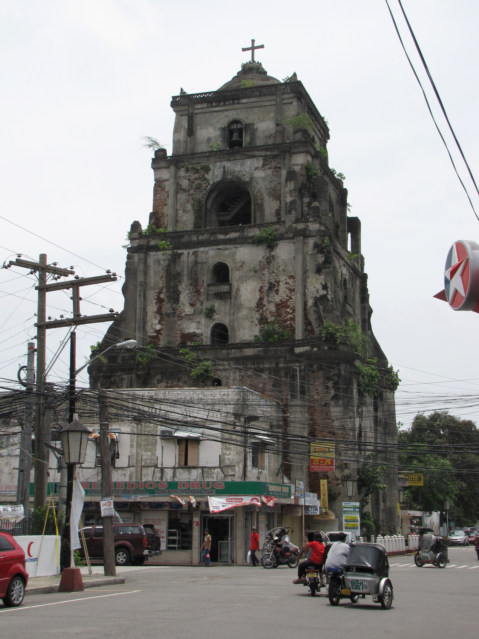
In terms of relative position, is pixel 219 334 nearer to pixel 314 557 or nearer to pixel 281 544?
pixel 281 544

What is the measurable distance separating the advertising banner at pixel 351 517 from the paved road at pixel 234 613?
55.5 ft

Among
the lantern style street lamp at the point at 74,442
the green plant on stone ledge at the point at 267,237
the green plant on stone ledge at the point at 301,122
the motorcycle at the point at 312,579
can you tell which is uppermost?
the green plant on stone ledge at the point at 301,122

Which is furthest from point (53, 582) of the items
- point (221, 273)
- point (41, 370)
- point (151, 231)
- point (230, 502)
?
point (151, 231)

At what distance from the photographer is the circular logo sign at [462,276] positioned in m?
8.02

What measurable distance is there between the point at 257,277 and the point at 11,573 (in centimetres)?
3156

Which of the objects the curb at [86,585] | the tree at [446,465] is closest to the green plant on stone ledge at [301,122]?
the curb at [86,585]

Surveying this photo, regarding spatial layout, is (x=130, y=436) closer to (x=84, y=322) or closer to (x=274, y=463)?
(x=274, y=463)


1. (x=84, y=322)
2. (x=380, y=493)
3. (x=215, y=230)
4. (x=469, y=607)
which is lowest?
(x=469, y=607)

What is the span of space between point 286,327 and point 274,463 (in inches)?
317

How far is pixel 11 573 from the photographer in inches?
685

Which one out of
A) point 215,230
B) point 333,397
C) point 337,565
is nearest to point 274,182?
point 215,230

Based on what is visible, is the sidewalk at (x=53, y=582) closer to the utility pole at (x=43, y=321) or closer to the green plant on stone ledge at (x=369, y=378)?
the utility pole at (x=43, y=321)

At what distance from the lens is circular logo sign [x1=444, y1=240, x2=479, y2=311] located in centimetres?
802

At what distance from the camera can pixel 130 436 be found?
39156 mm
